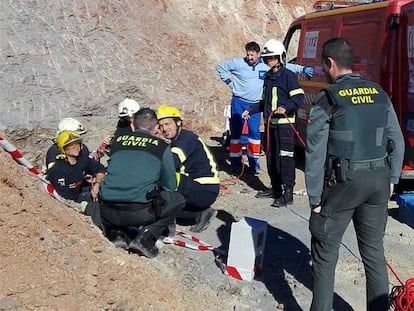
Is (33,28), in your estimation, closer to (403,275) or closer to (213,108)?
(213,108)

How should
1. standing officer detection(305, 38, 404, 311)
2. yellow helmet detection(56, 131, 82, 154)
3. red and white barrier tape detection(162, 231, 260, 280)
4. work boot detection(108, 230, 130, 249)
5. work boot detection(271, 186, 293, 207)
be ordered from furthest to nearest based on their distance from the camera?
work boot detection(271, 186, 293, 207), yellow helmet detection(56, 131, 82, 154), work boot detection(108, 230, 130, 249), red and white barrier tape detection(162, 231, 260, 280), standing officer detection(305, 38, 404, 311)

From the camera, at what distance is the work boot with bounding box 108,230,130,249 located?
18.2ft

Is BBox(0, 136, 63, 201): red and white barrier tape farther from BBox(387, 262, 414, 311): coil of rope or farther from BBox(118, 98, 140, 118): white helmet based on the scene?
BBox(387, 262, 414, 311): coil of rope

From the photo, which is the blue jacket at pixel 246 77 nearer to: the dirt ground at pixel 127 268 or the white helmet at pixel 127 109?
the white helmet at pixel 127 109

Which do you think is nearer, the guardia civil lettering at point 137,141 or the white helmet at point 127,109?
the guardia civil lettering at point 137,141

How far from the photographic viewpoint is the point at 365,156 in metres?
3.86

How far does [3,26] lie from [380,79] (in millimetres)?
7205

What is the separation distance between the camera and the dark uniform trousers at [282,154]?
7.46 m

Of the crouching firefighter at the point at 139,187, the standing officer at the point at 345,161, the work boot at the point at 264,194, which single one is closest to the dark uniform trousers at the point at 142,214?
the crouching firefighter at the point at 139,187

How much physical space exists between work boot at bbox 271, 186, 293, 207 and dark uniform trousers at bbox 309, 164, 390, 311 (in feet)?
11.3

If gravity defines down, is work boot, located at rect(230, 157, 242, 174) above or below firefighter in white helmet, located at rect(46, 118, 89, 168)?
below

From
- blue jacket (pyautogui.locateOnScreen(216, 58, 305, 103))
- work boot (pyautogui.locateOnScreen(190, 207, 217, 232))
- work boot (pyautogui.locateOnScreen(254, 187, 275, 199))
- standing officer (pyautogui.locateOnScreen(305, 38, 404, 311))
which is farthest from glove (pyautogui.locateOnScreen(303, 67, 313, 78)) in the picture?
standing officer (pyautogui.locateOnScreen(305, 38, 404, 311))

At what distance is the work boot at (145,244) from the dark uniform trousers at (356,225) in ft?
6.23

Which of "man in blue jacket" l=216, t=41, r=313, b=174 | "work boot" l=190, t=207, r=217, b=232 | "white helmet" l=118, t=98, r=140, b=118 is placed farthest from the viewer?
"man in blue jacket" l=216, t=41, r=313, b=174
